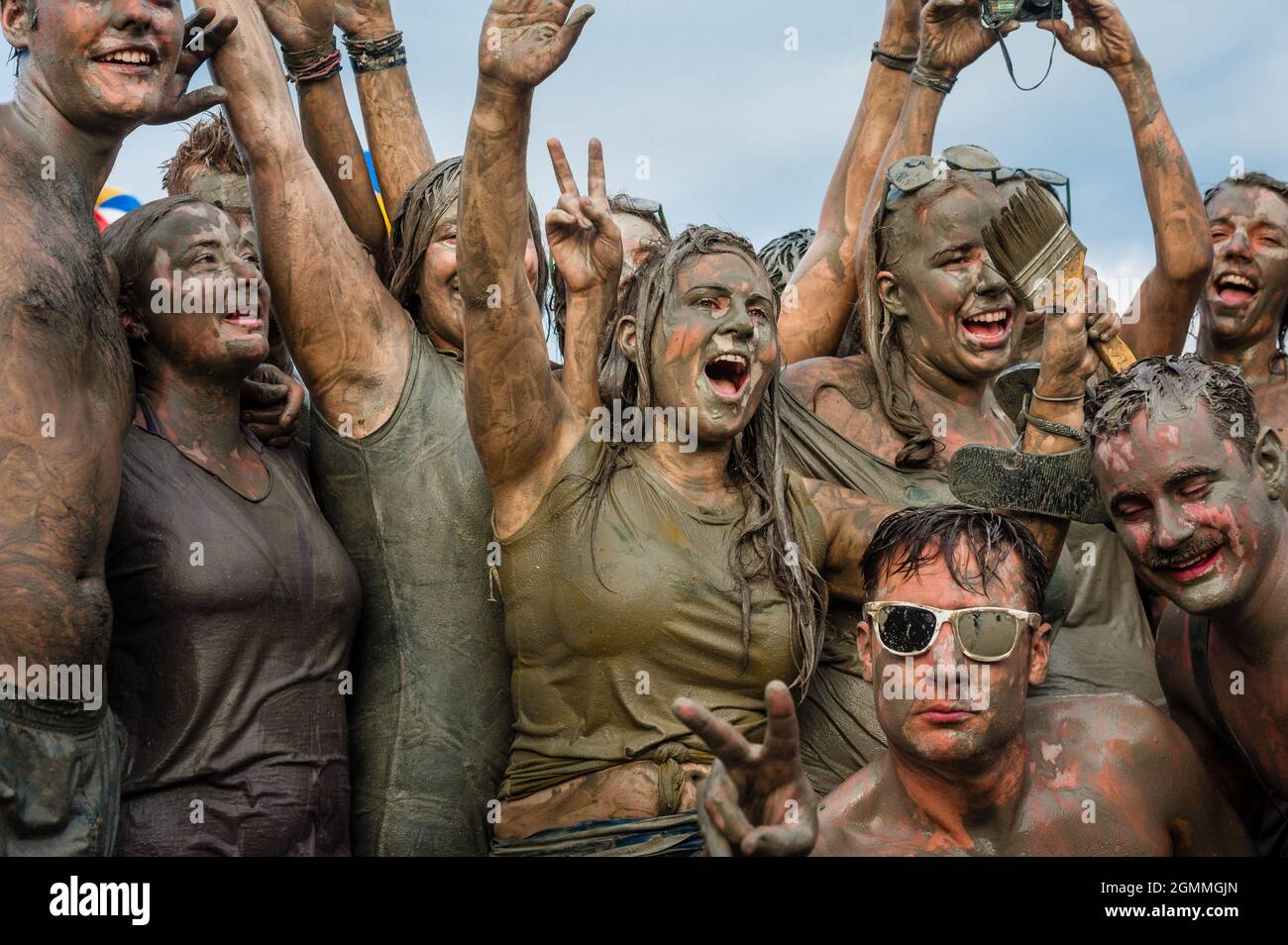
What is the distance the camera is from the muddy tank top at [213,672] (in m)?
5.32

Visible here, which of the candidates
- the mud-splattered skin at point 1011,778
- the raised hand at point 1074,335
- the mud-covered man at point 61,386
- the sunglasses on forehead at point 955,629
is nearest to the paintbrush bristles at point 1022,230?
the raised hand at point 1074,335

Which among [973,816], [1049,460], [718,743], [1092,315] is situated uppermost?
[1092,315]

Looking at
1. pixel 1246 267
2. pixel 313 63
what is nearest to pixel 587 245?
pixel 313 63

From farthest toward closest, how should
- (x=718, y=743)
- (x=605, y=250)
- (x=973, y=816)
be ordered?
1. (x=605, y=250)
2. (x=973, y=816)
3. (x=718, y=743)

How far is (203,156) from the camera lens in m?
7.38

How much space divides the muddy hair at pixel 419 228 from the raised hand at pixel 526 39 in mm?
Answer: 1009

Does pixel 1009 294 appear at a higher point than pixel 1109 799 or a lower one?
higher

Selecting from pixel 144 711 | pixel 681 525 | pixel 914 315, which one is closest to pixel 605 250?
pixel 681 525

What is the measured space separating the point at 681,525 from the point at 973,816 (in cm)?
111

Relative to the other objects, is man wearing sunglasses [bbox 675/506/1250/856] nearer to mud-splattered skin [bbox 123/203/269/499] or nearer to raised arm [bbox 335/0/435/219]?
mud-splattered skin [bbox 123/203/269/499]

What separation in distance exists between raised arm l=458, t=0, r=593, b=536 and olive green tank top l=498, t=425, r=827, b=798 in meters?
0.22

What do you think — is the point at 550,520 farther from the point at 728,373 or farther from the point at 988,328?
the point at 988,328

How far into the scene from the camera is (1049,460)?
5695 mm

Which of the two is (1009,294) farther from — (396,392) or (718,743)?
(718,743)
